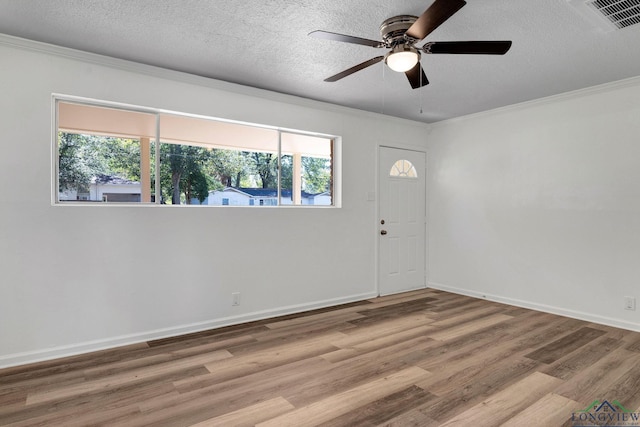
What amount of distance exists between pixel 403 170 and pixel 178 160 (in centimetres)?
324

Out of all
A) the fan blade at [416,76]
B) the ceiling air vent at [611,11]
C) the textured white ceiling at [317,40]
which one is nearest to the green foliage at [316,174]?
the textured white ceiling at [317,40]

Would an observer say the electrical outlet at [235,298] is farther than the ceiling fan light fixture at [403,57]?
Yes

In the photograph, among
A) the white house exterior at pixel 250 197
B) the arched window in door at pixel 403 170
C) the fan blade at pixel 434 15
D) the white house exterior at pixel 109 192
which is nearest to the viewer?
the fan blade at pixel 434 15

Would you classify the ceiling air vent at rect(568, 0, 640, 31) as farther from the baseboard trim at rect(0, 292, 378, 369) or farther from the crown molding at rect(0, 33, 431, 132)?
the baseboard trim at rect(0, 292, 378, 369)

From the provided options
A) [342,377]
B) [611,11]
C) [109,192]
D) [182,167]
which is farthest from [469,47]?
[109,192]

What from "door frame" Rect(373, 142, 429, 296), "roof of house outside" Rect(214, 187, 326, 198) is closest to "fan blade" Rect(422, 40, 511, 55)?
"roof of house outside" Rect(214, 187, 326, 198)

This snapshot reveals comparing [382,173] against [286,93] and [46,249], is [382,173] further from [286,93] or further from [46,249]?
[46,249]

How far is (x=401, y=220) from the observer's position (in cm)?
543

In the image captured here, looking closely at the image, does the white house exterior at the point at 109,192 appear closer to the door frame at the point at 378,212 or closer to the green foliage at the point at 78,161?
the green foliage at the point at 78,161

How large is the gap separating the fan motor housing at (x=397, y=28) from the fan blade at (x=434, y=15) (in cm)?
18

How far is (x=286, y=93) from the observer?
4230 mm

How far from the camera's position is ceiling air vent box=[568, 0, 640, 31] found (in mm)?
2305

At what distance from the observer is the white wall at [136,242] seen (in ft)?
9.45

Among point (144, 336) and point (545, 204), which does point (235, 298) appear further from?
point (545, 204)
